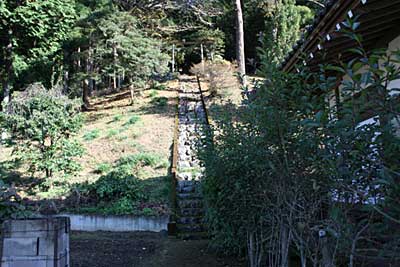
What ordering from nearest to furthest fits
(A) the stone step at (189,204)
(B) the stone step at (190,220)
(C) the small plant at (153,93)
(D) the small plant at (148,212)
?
(B) the stone step at (190,220) → (D) the small plant at (148,212) → (A) the stone step at (189,204) → (C) the small plant at (153,93)

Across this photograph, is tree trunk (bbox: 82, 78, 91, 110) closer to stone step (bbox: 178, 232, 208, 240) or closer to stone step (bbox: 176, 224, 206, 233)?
stone step (bbox: 176, 224, 206, 233)

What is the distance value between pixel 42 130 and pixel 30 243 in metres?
6.26

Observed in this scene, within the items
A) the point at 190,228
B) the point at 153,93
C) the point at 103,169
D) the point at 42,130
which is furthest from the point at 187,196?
the point at 153,93

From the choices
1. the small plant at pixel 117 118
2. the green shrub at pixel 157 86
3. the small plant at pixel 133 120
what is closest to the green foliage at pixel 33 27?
the small plant at pixel 117 118

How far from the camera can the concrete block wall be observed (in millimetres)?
3227

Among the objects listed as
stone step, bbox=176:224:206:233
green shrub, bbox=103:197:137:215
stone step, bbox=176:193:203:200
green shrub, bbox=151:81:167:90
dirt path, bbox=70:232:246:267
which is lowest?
dirt path, bbox=70:232:246:267

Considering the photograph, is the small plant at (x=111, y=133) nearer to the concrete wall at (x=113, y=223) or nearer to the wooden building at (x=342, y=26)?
the concrete wall at (x=113, y=223)

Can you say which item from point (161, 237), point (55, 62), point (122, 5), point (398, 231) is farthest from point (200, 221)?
point (122, 5)

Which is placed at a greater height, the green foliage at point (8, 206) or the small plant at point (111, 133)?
the small plant at point (111, 133)

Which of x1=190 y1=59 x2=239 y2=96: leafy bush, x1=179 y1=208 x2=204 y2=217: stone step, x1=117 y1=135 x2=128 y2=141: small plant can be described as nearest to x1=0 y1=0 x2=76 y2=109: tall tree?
x1=117 y1=135 x2=128 y2=141: small plant

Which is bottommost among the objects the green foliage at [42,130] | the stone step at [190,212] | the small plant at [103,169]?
the stone step at [190,212]

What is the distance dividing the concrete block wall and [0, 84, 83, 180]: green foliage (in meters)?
6.06

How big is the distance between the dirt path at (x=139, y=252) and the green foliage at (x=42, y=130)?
2882 millimetres

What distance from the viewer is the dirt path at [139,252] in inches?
194
